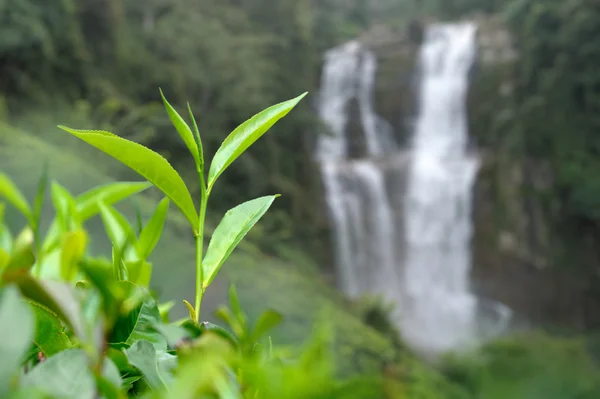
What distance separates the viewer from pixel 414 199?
318 inches

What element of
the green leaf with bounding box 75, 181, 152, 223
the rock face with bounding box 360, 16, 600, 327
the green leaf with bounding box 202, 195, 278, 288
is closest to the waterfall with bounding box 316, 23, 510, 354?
the rock face with bounding box 360, 16, 600, 327

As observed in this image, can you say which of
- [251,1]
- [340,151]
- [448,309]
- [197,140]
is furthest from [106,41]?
[197,140]

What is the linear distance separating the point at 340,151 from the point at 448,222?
2.09m

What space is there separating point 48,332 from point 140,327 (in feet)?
0.14

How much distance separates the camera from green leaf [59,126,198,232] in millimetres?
217

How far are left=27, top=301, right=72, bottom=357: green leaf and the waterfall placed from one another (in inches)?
276

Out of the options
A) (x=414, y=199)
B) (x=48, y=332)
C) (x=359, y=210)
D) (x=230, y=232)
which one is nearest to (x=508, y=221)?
(x=414, y=199)

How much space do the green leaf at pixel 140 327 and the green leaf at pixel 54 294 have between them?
5 centimetres

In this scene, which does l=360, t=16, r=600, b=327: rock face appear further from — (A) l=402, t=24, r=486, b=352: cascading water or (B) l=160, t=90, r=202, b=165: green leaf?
(B) l=160, t=90, r=202, b=165: green leaf

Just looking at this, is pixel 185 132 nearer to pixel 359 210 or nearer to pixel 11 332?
pixel 11 332

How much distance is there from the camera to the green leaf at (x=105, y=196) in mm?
450

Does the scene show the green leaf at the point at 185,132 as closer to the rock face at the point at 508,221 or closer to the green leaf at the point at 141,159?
the green leaf at the point at 141,159

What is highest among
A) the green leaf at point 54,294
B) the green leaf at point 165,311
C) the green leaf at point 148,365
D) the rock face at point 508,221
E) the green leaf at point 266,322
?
the green leaf at point 54,294

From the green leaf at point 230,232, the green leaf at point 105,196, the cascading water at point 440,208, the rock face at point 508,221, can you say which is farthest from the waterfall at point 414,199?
the green leaf at point 230,232
